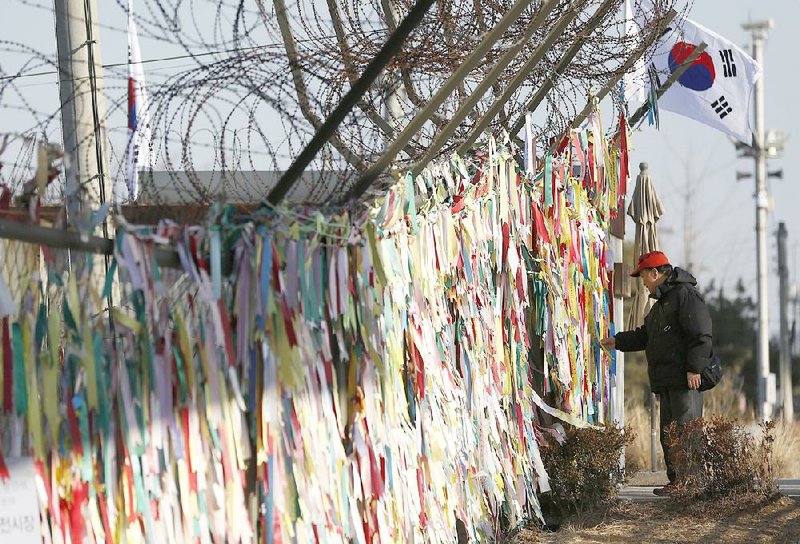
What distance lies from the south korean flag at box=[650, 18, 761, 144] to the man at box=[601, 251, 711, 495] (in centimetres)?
462

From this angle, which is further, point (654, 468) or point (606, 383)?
point (654, 468)

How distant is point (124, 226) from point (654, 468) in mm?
9674

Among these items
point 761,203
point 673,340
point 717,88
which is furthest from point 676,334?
point 761,203

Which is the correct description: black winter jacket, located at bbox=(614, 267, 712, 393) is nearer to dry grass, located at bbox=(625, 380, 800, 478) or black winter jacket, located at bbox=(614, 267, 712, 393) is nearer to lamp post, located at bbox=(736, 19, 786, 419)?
dry grass, located at bbox=(625, 380, 800, 478)

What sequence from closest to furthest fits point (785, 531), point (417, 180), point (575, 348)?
point (417, 180), point (785, 531), point (575, 348)

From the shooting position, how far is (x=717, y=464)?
7.97 m

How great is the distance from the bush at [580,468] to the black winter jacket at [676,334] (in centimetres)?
96

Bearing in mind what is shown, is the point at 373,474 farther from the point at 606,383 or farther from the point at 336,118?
the point at 606,383

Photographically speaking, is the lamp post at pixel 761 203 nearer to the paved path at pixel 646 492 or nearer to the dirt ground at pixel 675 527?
the paved path at pixel 646 492

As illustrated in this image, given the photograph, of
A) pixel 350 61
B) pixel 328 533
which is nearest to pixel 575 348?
A: pixel 350 61

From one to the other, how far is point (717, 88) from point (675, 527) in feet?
21.8

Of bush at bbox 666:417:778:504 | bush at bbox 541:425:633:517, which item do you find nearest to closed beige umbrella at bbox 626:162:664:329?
bush at bbox 666:417:778:504

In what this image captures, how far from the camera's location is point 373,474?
464 centimetres

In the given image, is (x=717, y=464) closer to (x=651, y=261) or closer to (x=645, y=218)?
(x=651, y=261)
